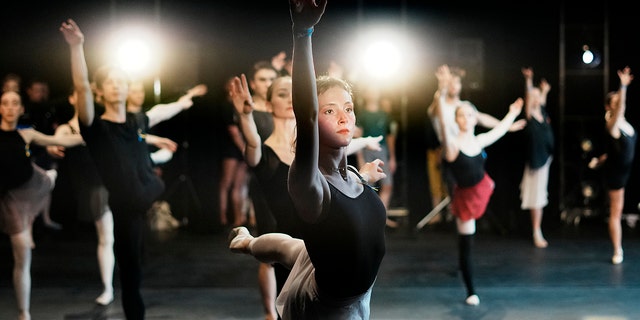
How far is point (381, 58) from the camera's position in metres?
9.86

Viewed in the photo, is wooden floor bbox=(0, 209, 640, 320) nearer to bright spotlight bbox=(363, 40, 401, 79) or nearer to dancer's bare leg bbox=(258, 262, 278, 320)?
dancer's bare leg bbox=(258, 262, 278, 320)

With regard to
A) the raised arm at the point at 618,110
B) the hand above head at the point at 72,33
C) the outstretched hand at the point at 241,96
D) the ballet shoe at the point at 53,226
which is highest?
the hand above head at the point at 72,33

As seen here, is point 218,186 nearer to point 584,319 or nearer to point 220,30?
point 220,30

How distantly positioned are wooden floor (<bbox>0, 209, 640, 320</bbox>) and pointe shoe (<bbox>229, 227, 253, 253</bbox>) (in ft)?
7.12

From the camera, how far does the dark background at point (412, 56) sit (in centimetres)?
948

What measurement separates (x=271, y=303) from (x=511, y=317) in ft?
4.99

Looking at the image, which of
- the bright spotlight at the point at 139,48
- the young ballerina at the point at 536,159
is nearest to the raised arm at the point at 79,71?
the young ballerina at the point at 536,159

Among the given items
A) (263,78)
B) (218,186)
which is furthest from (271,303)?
(218,186)

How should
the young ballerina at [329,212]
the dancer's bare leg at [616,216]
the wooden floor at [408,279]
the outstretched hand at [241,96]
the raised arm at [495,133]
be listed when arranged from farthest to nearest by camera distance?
the dancer's bare leg at [616,216] < the raised arm at [495,133] < the wooden floor at [408,279] < the outstretched hand at [241,96] < the young ballerina at [329,212]

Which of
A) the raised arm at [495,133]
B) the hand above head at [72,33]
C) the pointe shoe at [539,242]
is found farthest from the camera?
the pointe shoe at [539,242]

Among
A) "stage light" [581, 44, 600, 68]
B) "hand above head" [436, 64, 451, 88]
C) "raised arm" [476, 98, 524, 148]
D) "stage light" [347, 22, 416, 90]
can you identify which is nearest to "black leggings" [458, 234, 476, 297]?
"raised arm" [476, 98, 524, 148]

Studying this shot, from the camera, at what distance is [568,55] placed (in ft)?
32.2

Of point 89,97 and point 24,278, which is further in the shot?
point 24,278

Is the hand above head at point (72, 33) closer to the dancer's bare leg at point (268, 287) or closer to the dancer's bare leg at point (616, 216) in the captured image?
the dancer's bare leg at point (268, 287)
